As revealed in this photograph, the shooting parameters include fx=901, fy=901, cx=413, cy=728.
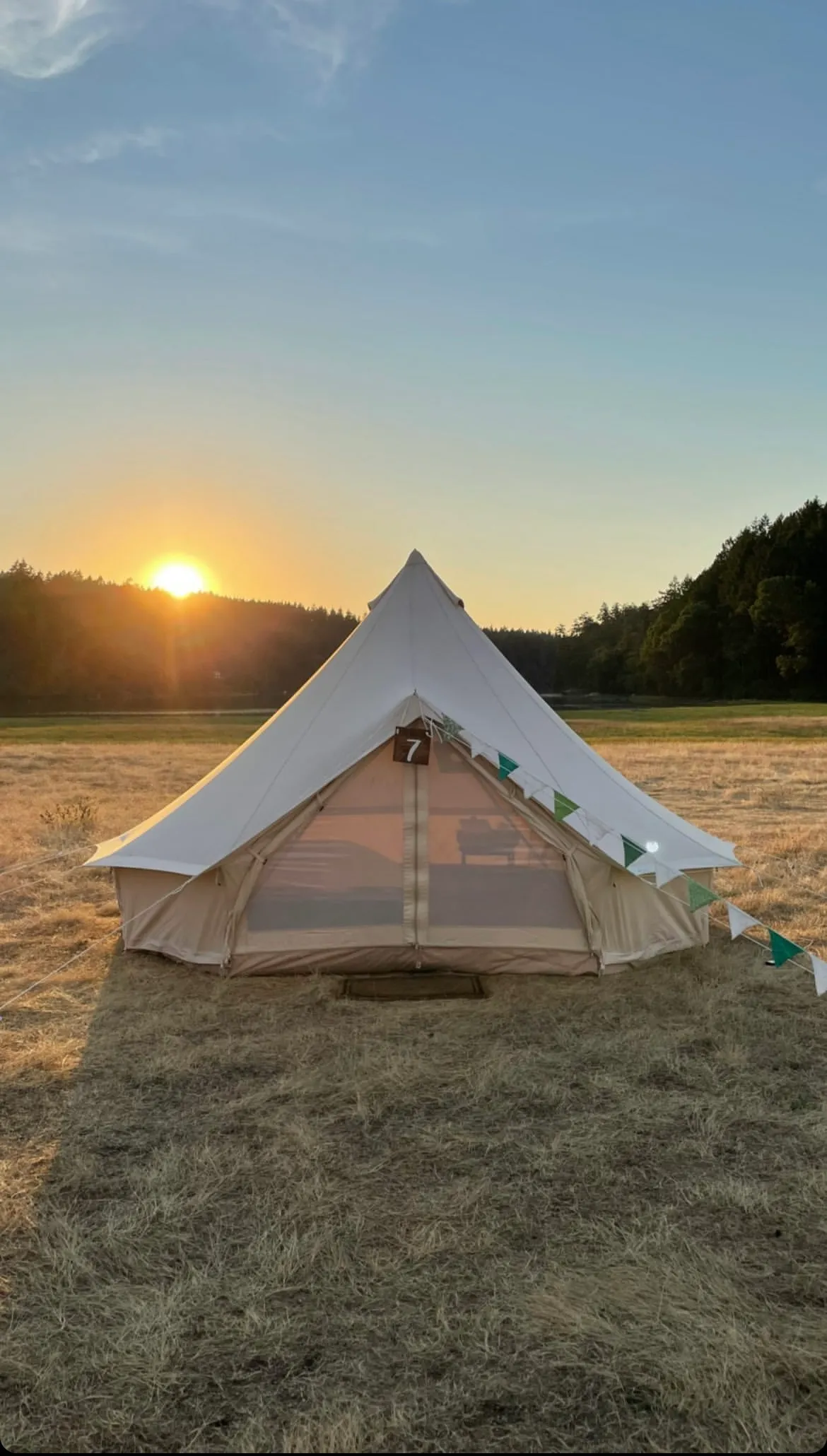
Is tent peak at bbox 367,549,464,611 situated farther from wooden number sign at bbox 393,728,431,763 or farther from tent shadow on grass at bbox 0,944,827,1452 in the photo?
tent shadow on grass at bbox 0,944,827,1452

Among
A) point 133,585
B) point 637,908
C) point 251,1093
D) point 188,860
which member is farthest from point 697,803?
point 133,585

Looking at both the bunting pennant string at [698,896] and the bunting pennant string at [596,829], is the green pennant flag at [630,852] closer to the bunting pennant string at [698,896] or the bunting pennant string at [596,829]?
the bunting pennant string at [596,829]

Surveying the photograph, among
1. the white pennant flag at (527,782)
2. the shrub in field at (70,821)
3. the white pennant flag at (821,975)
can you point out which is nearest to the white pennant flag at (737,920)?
the white pennant flag at (821,975)

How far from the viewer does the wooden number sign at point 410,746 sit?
488cm

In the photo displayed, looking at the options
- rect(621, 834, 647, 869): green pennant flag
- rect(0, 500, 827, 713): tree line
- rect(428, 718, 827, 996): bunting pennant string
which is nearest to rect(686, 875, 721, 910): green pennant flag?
rect(428, 718, 827, 996): bunting pennant string

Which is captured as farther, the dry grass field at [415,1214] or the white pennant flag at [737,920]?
the white pennant flag at [737,920]

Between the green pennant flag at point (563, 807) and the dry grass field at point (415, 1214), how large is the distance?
3.26ft

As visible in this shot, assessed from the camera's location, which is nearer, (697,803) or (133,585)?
(697,803)

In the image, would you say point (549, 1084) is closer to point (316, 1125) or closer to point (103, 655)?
point (316, 1125)

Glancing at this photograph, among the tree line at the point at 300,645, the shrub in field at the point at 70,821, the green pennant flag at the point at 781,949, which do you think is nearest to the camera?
the green pennant flag at the point at 781,949

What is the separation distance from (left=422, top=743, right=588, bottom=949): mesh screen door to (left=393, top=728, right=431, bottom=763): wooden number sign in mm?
123

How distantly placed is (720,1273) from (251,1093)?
1.91 m

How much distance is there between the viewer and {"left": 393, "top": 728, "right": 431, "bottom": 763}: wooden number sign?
488cm

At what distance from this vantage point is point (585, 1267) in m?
2.58
